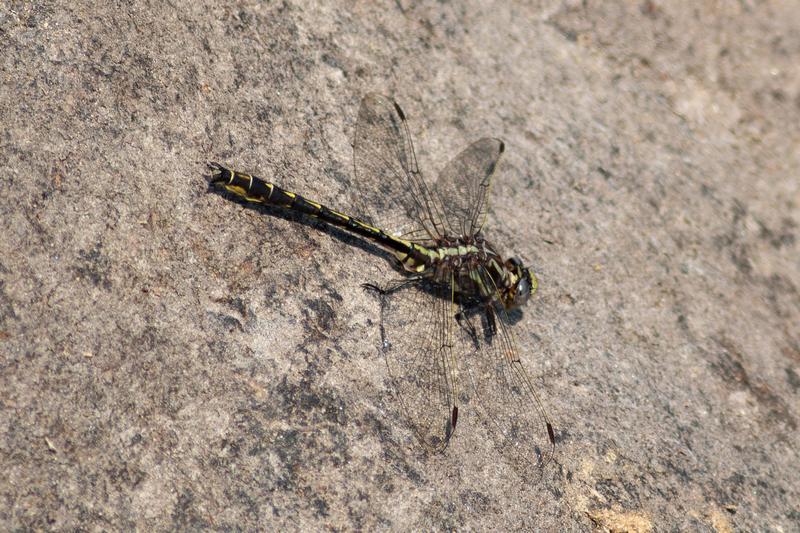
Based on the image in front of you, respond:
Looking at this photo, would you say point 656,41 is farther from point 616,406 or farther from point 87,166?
point 87,166

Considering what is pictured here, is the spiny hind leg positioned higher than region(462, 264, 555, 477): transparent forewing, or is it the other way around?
the spiny hind leg

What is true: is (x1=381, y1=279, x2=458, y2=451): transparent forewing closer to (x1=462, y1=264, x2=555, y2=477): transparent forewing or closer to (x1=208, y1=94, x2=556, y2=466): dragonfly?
(x1=208, y1=94, x2=556, y2=466): dragonfly

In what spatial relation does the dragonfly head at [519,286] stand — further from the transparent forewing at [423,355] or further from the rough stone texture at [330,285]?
the transparent forewing at [423,355]

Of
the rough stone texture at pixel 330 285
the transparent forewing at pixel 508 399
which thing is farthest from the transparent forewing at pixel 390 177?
the transparent forewing at pixel 508 399

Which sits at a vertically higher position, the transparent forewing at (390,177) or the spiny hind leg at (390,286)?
the transparent forewing at (390,177)

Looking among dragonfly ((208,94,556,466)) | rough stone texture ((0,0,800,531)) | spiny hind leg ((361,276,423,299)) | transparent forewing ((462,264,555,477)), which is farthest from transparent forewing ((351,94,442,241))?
transparent forewing ((462,264,555,477))

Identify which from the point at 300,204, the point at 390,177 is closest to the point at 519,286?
the point at 390,177

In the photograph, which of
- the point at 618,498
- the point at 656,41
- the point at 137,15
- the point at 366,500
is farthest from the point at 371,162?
the point at 656,41
